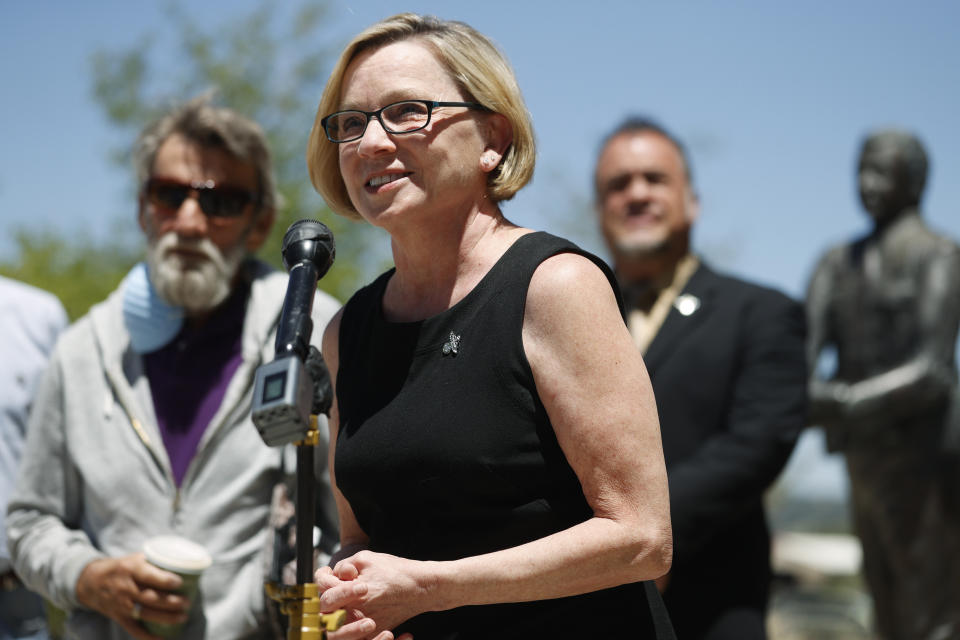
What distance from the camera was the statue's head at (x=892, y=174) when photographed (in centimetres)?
720

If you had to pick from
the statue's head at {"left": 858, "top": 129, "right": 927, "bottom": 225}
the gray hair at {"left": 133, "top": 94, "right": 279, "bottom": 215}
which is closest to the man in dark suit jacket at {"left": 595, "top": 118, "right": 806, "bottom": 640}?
the gray hair at {"left": 133, "top": 94, "right": 279, "bottom": 215}

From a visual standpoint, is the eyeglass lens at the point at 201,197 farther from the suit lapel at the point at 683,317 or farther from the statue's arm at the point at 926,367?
the statue's arm at the point at 926,367

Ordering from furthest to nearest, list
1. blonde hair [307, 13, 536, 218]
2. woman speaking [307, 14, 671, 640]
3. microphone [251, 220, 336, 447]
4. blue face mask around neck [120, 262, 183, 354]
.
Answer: blue face mask around neck [120, 262, 183, 354] → blonde hair [307, 13, 536, 218] → woman speaking [307, 14, 671, 640] → microphone [251, 220, 336, 447]

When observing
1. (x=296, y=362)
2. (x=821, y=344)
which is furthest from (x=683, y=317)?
(x=821, y=344)

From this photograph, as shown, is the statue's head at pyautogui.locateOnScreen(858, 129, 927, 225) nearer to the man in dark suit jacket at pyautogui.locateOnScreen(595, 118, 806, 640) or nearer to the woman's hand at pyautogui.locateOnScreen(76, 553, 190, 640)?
the man in dark suit jacket at pyautogui.locateOnScreen(595, 118, 806, 640)

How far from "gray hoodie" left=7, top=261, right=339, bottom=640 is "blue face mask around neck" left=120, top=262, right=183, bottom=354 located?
58 millimetres

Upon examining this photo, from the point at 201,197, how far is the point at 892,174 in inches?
192

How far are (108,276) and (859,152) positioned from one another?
15.1 metres

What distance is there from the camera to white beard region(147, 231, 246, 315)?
3.84 m

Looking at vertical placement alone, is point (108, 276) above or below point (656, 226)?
below

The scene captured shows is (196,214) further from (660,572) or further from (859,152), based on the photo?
(859,152)

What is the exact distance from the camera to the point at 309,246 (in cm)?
205

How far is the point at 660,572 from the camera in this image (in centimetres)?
206

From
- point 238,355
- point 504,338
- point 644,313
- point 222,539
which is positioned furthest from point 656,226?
point 504,338
